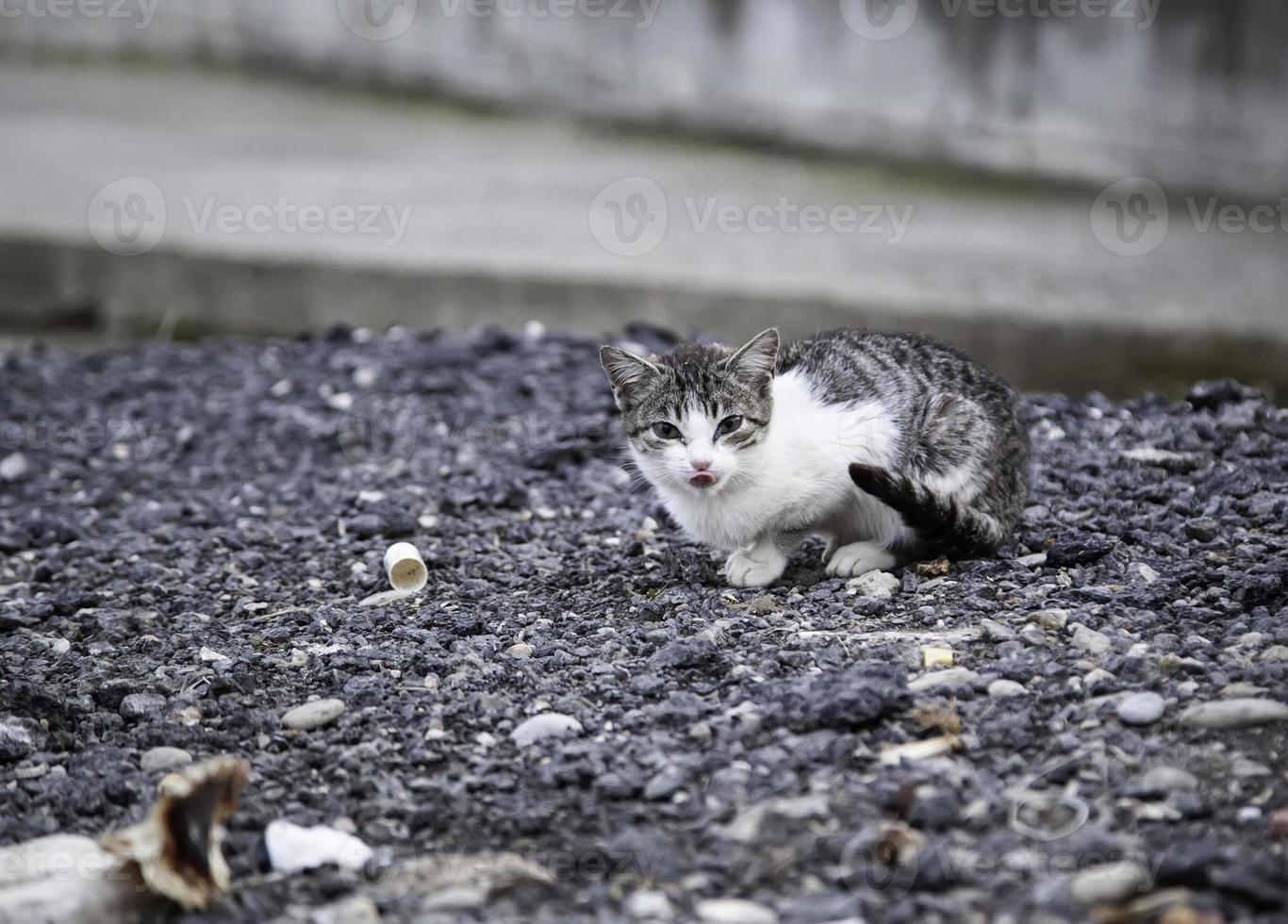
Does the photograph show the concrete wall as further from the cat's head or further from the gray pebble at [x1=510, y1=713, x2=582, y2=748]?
the gray pebble at [x1=510, y1=713, x2=582, y2=748]

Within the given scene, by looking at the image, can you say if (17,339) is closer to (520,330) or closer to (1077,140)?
(520,330)

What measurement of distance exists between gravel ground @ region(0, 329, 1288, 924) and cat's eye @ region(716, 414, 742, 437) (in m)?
0.43

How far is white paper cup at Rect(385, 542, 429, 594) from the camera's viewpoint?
155 inches

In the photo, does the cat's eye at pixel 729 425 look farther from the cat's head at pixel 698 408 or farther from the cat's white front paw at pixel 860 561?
the cat's white front paw at pixel 860 561

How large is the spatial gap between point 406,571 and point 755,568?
3.26 ft

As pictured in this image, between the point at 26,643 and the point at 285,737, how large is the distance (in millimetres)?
1098

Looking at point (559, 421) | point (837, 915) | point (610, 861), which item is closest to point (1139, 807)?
point (837, 915)

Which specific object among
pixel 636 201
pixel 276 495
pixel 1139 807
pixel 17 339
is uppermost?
pixel 636 201

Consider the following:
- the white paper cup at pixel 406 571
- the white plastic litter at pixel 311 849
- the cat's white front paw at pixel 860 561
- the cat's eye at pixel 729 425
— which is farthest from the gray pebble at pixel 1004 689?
the white paper cup at pixel 406 571

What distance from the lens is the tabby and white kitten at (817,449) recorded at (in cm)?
364

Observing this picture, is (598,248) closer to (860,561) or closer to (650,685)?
(860,561)

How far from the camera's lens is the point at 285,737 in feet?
9.97

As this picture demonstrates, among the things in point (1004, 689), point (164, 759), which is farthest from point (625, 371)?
point (164, 759)

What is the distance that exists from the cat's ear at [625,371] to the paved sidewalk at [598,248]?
2.49m
